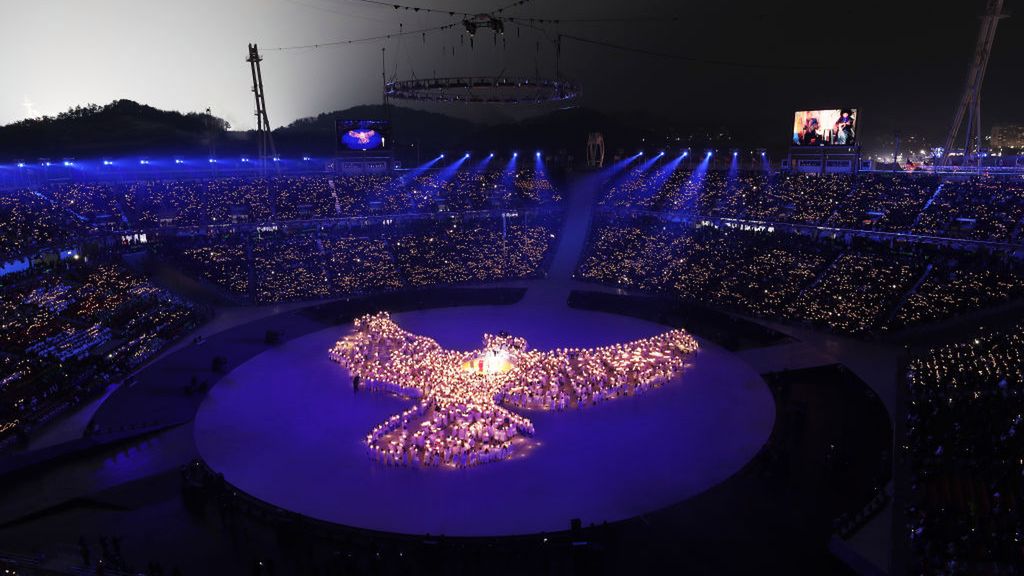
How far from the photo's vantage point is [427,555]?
1208cm

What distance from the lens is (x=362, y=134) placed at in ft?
160

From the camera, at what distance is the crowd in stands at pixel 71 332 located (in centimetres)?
1895

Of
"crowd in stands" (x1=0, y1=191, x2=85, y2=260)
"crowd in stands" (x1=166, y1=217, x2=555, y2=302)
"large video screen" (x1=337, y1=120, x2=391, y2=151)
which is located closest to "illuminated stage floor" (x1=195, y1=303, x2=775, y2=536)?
"crowd in stands" (x1=166, y1=217, x2=555, y2=302)

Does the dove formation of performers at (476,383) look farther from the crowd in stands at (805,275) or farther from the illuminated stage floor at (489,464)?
the crowd in stands at (805,275)

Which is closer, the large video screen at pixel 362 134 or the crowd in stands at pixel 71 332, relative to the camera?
the crowd in stands at pixel 71 332

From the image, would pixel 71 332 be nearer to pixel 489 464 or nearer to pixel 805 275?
pixel 489 464

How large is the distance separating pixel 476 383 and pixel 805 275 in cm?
1991

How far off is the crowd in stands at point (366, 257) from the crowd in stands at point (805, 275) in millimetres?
4999

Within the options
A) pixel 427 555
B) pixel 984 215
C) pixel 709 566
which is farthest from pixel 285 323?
pixel 984 215

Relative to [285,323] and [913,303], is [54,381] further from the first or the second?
[913,303]

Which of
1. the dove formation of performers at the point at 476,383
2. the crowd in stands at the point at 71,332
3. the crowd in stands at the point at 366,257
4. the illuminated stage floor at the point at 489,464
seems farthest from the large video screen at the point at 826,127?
the crowd in stands at the point at 71,332

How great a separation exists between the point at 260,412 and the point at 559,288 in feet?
64.6

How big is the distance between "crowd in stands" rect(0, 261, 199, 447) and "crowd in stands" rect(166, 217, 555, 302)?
180 inches

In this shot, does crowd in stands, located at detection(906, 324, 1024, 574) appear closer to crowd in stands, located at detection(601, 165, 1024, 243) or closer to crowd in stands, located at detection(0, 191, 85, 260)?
crowd in stands, located at detection(601, 165, 1024, 243)
